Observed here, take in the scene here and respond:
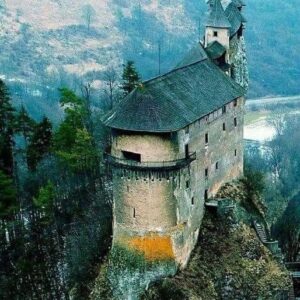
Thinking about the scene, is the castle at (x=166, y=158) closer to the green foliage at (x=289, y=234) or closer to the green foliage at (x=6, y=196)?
the green foliage at (x=6, y=196)

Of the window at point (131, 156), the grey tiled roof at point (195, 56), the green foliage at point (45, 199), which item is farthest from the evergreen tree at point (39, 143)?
the window at point (131, 156)

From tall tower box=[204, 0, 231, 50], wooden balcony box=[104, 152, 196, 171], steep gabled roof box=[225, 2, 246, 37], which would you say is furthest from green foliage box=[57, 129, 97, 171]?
steep gabled roof box=[225, 2, 246, 37]

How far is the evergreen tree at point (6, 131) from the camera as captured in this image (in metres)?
53.4

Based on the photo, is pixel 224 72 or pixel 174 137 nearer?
pixel 174 137

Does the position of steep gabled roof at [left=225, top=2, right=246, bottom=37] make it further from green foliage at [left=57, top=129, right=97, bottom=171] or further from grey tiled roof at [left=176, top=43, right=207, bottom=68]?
green foliage at [left=57, top=129, right=97, bottom=171]

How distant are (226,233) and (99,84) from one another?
3108 inches

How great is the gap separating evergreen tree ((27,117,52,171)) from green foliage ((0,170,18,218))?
17.0 feet

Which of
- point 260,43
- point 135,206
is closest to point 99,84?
point 260,43

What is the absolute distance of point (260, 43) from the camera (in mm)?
167250

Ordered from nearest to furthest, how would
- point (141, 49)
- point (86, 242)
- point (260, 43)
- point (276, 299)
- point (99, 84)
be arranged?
point (276, 299) → point (86, 242) → point (99, 84) → point (141, 49) → point (260, 43)

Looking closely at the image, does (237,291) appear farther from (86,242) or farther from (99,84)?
(99,84)

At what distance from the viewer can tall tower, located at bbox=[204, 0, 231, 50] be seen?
5278 cm

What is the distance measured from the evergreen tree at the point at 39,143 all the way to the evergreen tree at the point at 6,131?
192cm

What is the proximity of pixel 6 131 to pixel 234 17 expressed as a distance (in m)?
19.5
